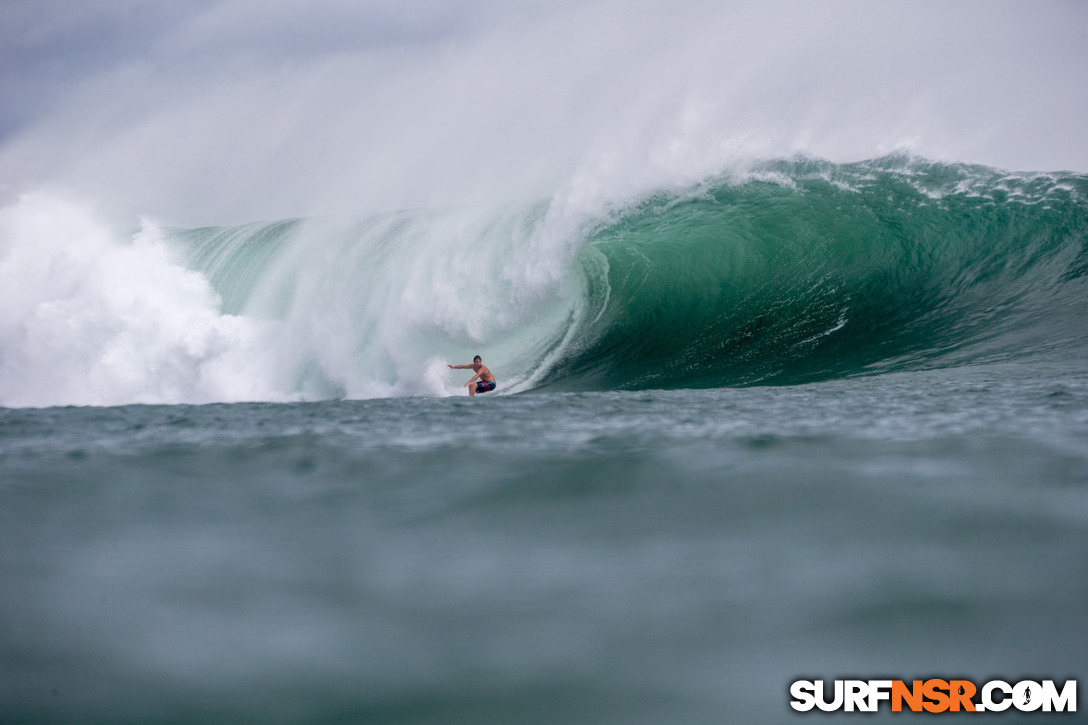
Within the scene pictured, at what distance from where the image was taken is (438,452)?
122 inches

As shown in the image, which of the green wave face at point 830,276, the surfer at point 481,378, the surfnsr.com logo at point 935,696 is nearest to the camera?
the surfnsr.com logo at point 935,696

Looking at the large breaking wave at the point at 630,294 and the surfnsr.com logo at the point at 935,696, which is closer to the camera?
the surfnsr.com logo at the point at 935,696

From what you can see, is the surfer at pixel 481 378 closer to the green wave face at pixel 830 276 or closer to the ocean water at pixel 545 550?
the green wave face at pixel 830 276

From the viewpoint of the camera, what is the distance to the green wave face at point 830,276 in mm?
7883

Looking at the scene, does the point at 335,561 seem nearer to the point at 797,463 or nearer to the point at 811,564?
the point at 811,564

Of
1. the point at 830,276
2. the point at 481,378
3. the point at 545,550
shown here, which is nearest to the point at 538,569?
the point at 545,550

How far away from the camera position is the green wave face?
7883mm

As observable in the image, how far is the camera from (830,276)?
32.2 ft

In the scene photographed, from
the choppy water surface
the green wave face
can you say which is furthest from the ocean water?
the green wave face

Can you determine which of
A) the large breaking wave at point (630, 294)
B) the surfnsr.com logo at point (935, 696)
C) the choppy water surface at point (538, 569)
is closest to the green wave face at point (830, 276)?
the large breaking wave at point (630, 294)

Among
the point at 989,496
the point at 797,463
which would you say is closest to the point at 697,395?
the point at 797,463

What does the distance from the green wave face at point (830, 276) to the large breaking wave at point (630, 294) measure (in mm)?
30

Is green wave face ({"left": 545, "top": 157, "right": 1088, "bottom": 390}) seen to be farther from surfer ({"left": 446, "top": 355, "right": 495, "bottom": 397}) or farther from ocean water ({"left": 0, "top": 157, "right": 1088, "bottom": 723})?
ocean water ({"left": 0, "top": 157, "right": 1088, "bottom": 723})

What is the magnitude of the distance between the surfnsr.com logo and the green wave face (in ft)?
19.9
